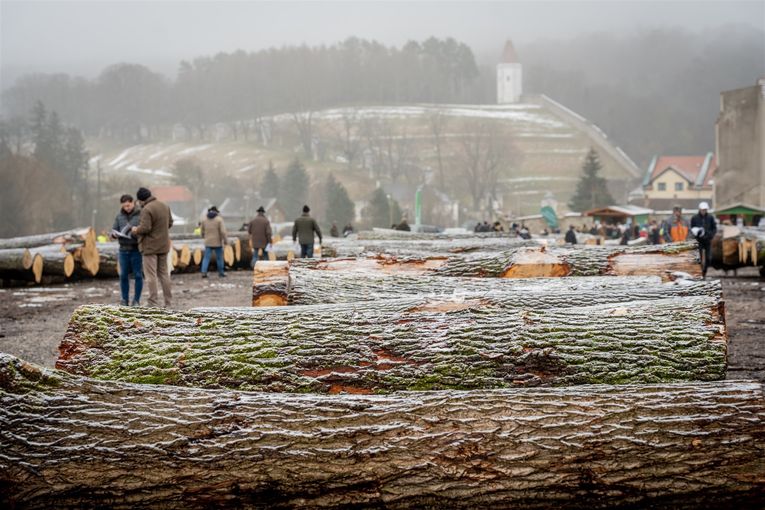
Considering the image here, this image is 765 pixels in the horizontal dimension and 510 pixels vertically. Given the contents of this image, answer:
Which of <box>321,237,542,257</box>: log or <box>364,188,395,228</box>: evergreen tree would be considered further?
<box>364,188,395,228</box>: evergreen tree

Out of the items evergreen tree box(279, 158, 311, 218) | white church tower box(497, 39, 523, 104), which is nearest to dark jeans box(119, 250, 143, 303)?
evergreen tree box(279, 158, 311, 218)

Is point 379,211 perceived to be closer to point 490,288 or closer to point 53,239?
point 53,239

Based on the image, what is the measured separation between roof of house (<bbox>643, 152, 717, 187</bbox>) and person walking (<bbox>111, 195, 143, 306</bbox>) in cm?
9555

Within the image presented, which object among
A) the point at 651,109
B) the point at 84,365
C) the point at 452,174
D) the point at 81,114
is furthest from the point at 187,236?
the point at 651,109

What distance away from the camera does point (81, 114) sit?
132500 mm

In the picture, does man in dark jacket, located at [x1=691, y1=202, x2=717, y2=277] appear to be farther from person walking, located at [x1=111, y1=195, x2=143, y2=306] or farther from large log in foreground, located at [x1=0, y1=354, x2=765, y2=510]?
large log in foreground, located at [x1=0, y1=354, x2=765, y2=510]

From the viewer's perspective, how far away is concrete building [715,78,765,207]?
165 feet

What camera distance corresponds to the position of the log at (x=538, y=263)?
30.2ft

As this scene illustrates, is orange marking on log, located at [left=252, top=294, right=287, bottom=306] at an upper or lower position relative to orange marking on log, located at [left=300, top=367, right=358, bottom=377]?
upper

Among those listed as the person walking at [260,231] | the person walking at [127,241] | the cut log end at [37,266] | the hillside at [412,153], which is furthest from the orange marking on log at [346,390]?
the hillside at [412,153]

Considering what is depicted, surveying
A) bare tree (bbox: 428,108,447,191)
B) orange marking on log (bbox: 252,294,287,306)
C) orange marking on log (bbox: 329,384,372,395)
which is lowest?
orange marking on log (bbox: 329,384,372,395)

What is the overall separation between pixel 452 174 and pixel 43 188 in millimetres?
64934

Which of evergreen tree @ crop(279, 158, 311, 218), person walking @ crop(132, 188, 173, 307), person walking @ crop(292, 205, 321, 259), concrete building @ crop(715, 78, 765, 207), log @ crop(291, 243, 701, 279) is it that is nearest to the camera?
log @ crop(291, 243, 701, 279)

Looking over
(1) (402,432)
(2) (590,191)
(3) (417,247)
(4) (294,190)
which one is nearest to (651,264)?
(3) (417,247)
